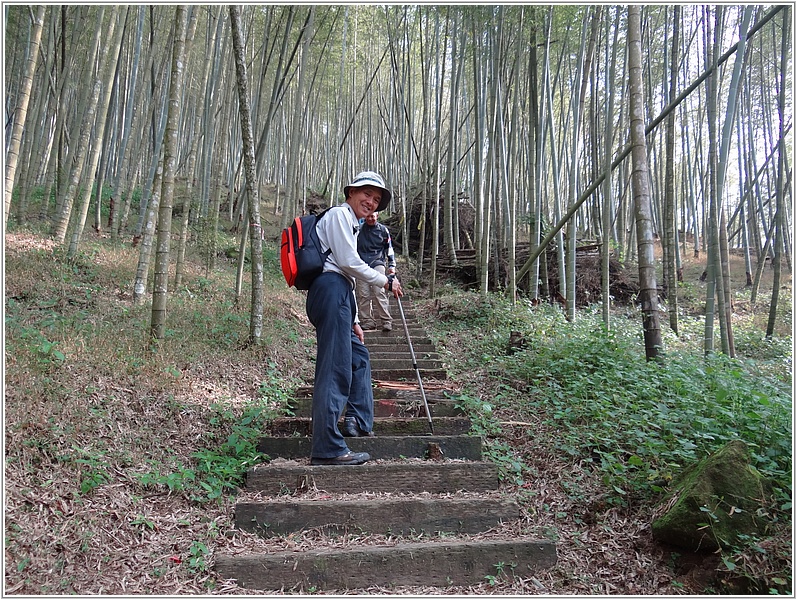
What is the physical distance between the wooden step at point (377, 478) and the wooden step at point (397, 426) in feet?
1.42

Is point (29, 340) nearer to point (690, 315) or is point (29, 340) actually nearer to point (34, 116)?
point (34, 116)

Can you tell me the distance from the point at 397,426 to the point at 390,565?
117 cm

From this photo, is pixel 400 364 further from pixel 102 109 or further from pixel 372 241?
pixel 102 109

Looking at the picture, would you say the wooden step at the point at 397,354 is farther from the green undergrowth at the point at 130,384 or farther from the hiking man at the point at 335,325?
the hiking man at the point at 335,325

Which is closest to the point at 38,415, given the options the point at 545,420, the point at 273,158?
the point at 545,420

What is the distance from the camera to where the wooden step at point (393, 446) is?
115 inches

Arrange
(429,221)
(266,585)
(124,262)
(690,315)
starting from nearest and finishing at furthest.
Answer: (266,585)
(124,262)
(690,315)
(429,221)

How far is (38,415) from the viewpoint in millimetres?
2383

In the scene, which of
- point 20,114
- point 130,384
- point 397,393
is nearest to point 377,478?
point 397,393

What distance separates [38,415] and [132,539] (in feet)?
2.78

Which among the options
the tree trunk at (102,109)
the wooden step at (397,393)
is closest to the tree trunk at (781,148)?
the wooden step at (397,393)

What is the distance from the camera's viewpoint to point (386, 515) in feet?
7.73

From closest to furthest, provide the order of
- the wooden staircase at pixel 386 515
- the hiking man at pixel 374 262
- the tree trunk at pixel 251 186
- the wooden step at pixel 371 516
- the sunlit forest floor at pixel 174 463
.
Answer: the sunlit forest floor at pixel 174 463
the wooden staircase at pixel 386 515
the wooden step at pixel 371 516
the tree trunk at pixel 251 186
the hiking man at pixel 374 262

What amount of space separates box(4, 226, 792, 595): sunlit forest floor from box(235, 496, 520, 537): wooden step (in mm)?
76
